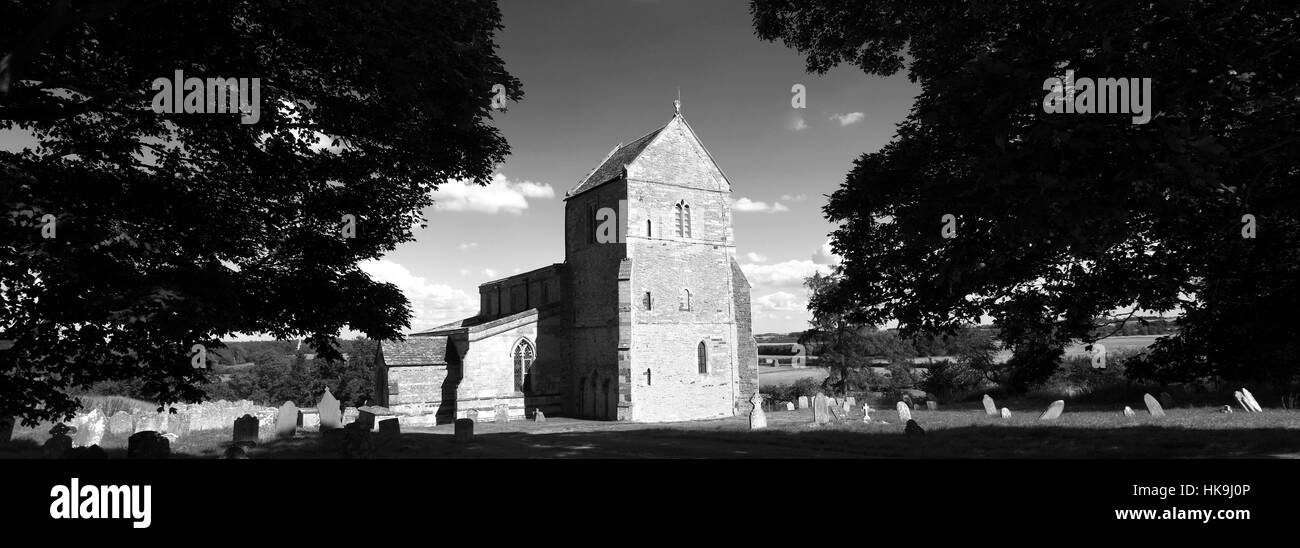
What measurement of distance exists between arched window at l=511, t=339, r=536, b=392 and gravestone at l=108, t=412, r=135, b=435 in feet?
49.3

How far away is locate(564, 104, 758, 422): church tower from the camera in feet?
103

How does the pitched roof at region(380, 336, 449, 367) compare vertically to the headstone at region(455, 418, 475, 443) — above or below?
above

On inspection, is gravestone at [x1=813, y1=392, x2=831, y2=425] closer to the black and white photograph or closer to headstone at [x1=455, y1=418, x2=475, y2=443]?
the black and white photograph

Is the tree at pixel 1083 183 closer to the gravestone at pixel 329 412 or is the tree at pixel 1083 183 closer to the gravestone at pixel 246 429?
the gravestone at pixel 246 429

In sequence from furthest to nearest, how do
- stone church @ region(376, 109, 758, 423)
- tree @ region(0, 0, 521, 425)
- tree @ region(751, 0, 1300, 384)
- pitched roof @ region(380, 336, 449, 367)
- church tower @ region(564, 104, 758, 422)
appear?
church tower @ region(564, 104, 758, 422) → stone church @ region(376, 109, 758, 423) → pitched roof @ region(380, 336, 449, 367) → tree @ region(0, 0, 521, 425) → tree @ region(751, 0, 1300, 384)

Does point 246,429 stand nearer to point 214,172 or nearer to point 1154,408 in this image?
point 214,172

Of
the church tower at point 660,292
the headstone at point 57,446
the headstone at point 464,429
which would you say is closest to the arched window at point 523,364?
the church tower at point 660,292

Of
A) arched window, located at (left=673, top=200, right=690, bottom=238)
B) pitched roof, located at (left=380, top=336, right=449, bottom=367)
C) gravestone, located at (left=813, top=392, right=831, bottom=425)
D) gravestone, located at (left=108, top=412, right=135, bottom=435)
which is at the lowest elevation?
gravestone, located at (left=108, top=412, right=135, bottom=435)

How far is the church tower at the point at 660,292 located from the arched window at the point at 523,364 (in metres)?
2.11

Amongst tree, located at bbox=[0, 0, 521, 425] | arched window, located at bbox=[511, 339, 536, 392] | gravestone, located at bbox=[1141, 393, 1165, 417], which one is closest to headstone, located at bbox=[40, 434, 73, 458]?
tree, located at bbox=[0, 0, 521, 425]

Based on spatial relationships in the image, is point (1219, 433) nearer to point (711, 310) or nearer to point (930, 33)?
point (930, 33)

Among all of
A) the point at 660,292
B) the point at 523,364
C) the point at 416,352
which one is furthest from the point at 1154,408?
the point at 416,352
